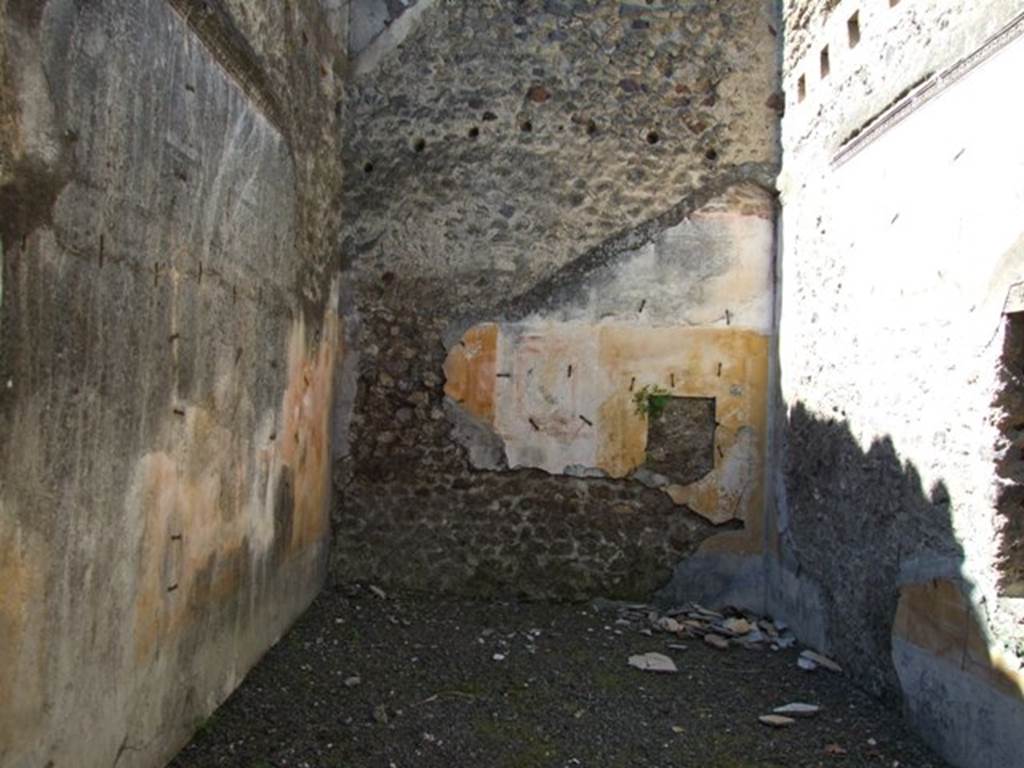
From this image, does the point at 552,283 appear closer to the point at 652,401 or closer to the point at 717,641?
the point at 652,401

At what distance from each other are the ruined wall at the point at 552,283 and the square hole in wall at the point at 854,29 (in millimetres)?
1141

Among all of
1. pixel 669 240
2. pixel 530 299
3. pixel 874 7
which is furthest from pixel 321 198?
pixel 874 7

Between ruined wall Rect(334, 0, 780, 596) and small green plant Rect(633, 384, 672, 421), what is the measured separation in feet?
0.21

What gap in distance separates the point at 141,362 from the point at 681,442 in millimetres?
3952

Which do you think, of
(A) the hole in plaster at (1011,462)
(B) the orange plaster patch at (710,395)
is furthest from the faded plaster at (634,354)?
(A) the hole in plaster at (1011,462)

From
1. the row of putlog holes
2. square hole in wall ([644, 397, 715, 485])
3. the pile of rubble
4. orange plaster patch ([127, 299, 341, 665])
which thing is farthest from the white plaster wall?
orange plaster patch ([127, 299, 341, 665])

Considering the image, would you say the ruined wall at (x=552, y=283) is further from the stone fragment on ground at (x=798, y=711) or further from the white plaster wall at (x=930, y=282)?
the stone fragment on ground at (x=798, y=711)

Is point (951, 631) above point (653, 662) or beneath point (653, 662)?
above

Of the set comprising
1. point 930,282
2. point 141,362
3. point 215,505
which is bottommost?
point 215,505

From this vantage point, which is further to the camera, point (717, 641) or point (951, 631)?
point (717, 641)

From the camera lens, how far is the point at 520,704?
4352 millimetres

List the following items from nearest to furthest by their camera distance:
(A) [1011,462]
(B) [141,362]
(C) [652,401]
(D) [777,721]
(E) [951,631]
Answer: (B) [141,362] < (A) [1011,462] < (E) [951,631] < (D) [777,721] < (C) [652,401]

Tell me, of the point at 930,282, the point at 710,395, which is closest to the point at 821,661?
the point at 710,395

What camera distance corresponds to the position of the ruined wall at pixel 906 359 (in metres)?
3.45
